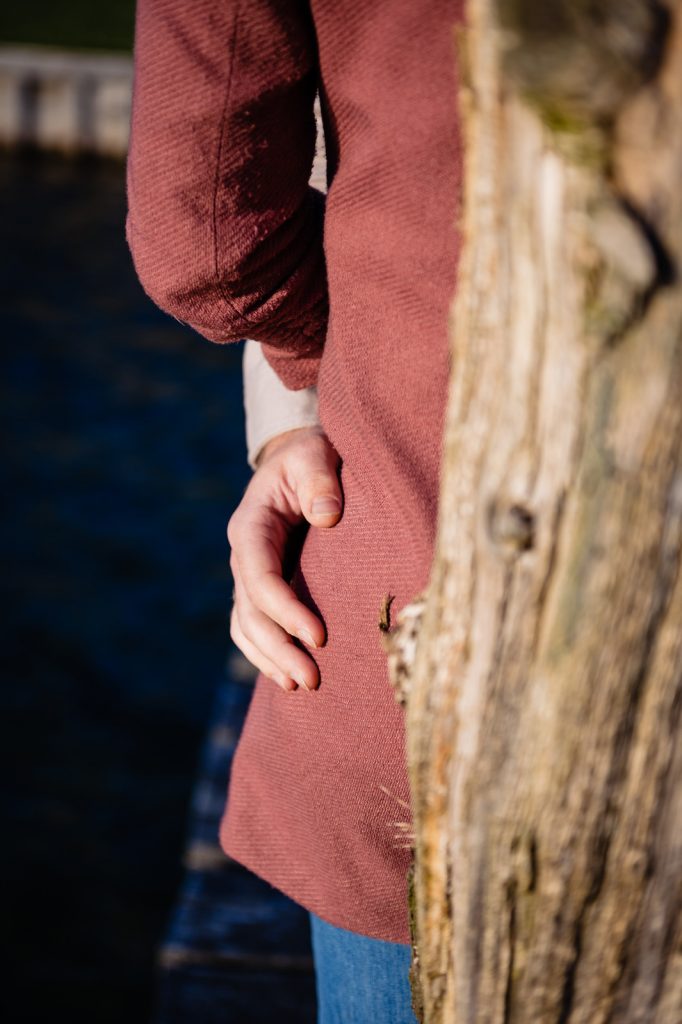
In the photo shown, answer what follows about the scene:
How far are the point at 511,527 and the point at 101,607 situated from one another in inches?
201

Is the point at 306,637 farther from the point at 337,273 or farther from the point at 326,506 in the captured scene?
the point at 337,273

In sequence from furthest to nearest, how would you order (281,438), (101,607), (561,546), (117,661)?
(101,607)
(117,661)
(281,438)
(561,546)

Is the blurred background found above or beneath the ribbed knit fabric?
beneath

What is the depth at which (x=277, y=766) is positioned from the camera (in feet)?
3.90

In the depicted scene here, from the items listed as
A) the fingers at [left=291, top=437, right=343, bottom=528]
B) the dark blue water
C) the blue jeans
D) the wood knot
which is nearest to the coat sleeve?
the fingers at [left=291, top=437, right=343, bottom=528]

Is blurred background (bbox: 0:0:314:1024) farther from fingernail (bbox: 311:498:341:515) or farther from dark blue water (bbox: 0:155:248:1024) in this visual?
fingernail (bbox: 311:498:341:515)

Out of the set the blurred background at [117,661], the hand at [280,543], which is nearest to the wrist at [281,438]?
the hand at [280,543]

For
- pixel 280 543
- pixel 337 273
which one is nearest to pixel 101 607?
pixel 280 543

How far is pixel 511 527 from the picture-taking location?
0.70 m

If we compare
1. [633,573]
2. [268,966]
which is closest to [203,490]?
[268,966]

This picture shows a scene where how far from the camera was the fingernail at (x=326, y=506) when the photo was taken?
1113 mm

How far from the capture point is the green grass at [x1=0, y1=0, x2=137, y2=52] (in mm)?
12344

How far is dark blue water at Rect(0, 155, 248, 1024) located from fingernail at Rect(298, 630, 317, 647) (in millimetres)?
3146

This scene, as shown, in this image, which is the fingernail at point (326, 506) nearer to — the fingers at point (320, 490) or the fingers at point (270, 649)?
the fingers at point (320, 490)
